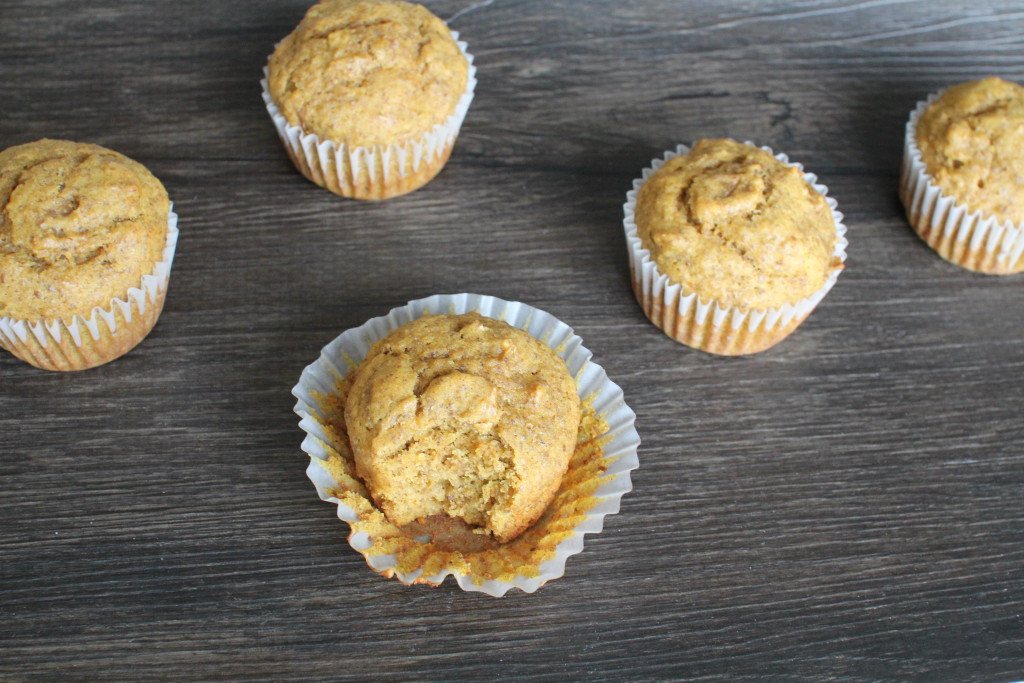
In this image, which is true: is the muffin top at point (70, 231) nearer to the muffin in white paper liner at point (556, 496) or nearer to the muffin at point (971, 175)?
the muffin in white paper liner at point (556, 496)

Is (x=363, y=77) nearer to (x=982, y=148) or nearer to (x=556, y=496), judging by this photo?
(x=556, y=496)

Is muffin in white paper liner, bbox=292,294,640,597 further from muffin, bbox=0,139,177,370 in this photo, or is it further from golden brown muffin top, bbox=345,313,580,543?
muffin, bbox=0,139,177,370

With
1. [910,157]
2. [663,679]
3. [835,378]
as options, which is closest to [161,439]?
[663,679]

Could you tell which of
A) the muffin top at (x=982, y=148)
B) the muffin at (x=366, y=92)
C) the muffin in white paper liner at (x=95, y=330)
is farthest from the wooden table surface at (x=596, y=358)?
the muffin top at (x=982, y=148)

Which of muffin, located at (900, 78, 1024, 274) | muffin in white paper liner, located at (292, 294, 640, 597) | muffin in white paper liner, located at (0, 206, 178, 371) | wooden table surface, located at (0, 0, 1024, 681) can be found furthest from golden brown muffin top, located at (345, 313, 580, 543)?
muffin, located at (900, 78, 1024, 274)

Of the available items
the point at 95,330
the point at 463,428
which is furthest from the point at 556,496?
the point at 95,330

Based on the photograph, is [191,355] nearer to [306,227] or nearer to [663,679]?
[306,227]
